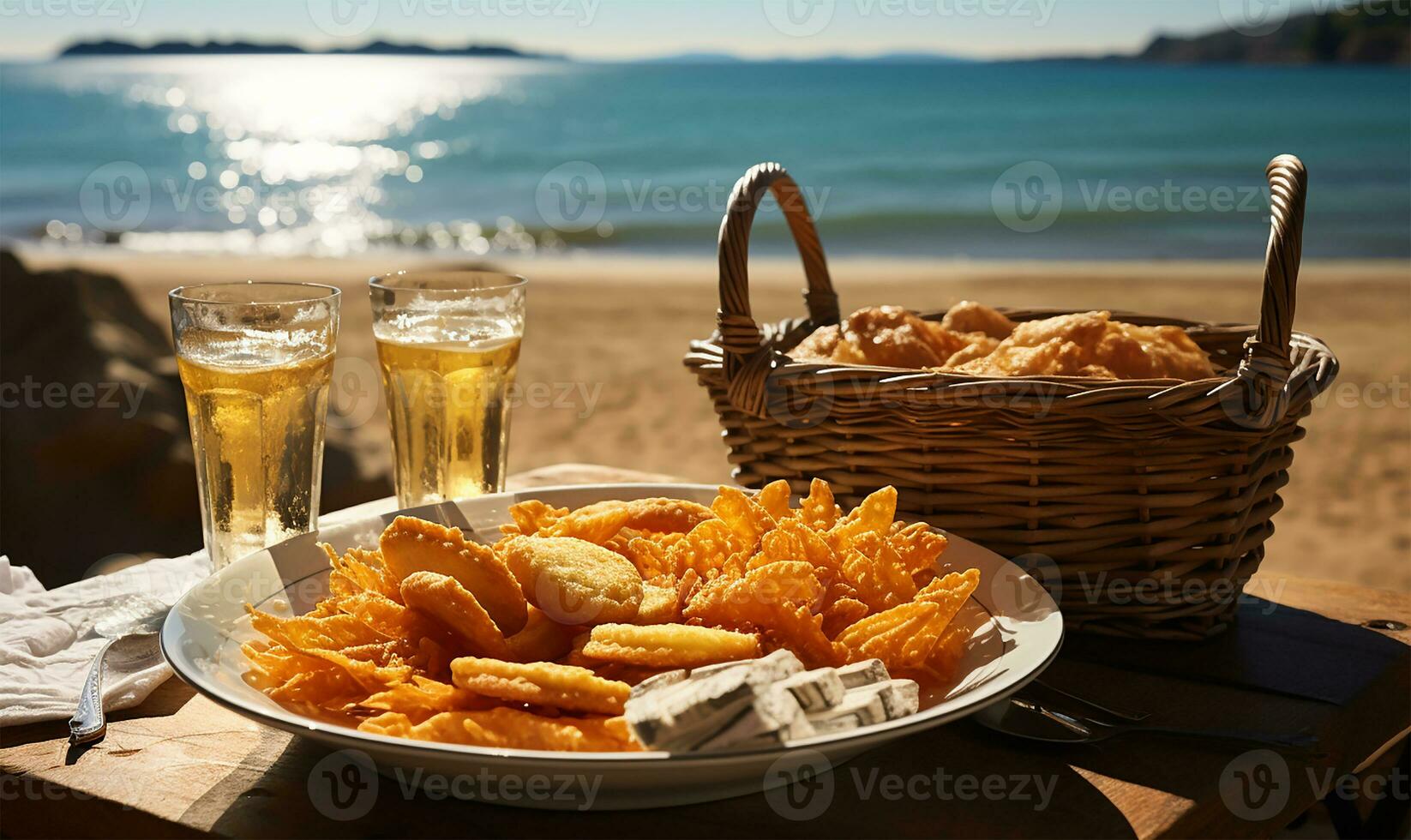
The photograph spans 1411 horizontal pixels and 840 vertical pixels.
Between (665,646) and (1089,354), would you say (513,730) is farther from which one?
(1089,354)

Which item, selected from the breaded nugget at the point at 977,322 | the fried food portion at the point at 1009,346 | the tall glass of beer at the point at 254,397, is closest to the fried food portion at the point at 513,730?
the tall glass of beer at the point at 254,397

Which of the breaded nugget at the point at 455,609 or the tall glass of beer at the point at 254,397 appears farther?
the tall glass of beer at the point at 254,397

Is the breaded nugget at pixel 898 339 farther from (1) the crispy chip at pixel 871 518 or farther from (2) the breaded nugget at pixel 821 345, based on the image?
(1) the crispy chip at pixel 871 518

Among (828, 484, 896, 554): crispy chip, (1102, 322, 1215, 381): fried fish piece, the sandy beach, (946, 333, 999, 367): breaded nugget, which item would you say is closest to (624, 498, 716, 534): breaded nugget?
(828, 484, 896, 554): crispy chip

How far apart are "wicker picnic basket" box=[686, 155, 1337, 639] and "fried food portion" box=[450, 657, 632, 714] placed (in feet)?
1.92

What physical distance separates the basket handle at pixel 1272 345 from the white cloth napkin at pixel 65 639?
1.16 metres

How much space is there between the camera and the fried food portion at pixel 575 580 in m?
1.01

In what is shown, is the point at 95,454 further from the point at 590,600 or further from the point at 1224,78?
the point at 1224,78

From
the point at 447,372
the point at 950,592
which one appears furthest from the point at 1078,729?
the point at 447,372

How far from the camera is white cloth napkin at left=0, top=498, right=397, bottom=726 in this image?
1157 millimetres

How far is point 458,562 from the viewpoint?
1.00 meters

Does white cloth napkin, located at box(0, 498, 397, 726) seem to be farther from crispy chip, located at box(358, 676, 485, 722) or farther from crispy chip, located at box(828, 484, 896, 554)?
crispy chip, located at box(828, 484, 896, 554)

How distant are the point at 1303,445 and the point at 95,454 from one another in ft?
18.5

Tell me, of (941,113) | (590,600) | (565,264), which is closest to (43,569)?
(590,600)
